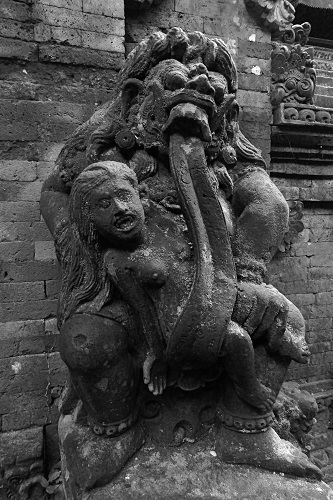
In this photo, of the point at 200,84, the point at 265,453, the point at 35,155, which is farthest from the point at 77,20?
the point at 265,453

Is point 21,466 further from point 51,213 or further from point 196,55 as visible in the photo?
point 196,55

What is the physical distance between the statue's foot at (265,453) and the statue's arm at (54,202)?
1.38 m

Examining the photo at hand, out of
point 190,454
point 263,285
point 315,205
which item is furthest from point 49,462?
point 315,205

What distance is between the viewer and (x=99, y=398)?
69.6 inches

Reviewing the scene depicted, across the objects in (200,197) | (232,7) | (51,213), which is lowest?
(51,213)

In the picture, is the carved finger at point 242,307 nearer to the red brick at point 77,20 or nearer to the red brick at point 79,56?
the red brick at point 79,56

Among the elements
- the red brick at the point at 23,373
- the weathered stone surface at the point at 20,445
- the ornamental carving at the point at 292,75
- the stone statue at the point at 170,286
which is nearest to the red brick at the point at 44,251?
the red brick at the point at 23,373

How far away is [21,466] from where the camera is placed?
291 centimetres

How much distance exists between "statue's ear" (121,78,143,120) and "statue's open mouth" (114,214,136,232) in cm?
70

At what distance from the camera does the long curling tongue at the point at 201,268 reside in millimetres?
1627

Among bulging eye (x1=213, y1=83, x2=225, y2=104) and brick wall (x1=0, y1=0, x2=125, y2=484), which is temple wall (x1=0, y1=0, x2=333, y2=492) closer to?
brick wall (x1=0, y1=0, x2=125, y2=484)

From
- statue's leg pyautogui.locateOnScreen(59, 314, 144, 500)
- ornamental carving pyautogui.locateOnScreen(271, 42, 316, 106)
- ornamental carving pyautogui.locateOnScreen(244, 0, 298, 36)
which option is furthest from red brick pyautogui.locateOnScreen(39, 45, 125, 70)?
statue's leg pyautogui.locateOnScreen(59, 314, 144, 500)

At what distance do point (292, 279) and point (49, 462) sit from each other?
2.71 metres

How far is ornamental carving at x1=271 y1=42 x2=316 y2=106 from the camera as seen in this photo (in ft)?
12.2
